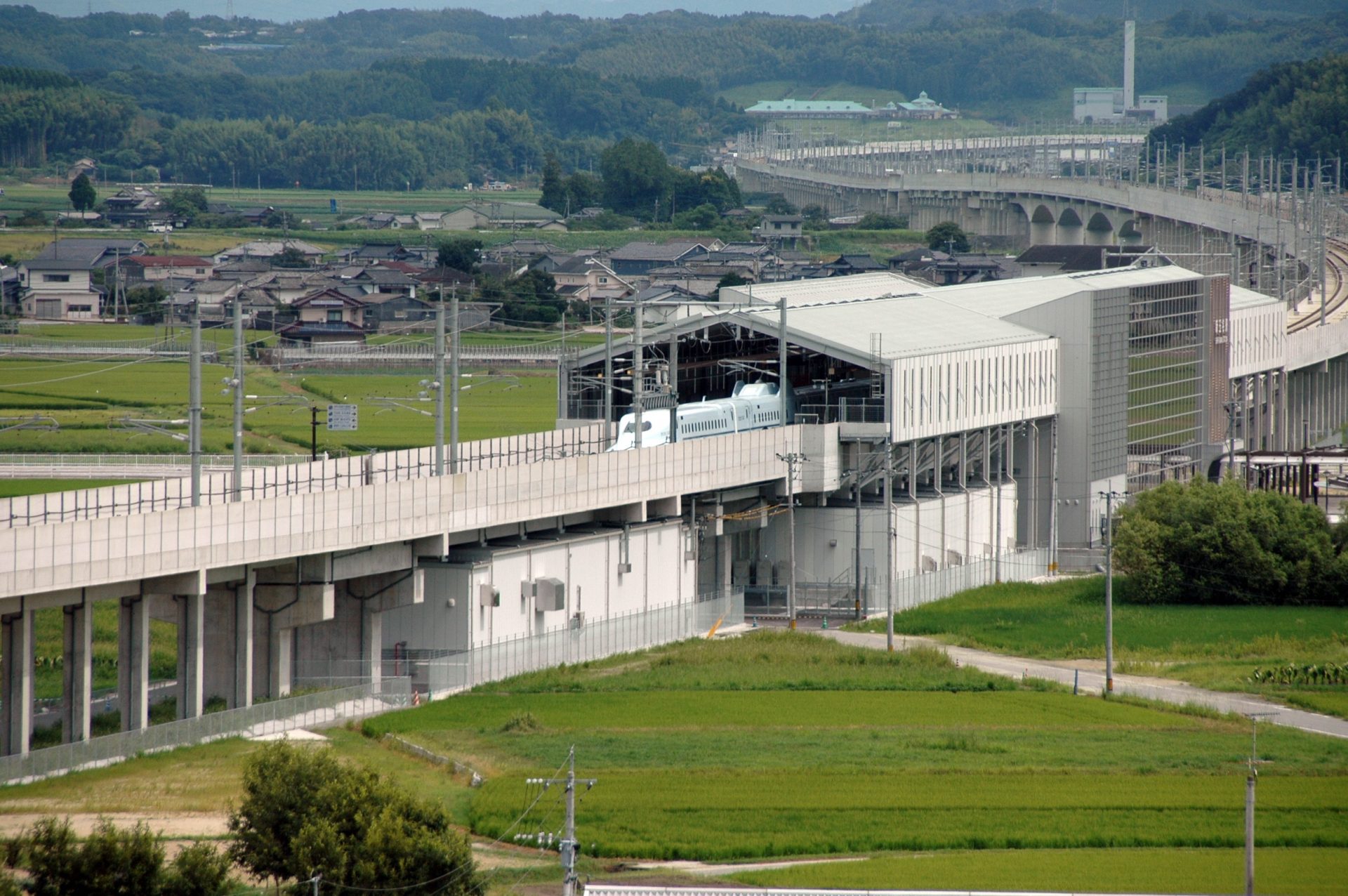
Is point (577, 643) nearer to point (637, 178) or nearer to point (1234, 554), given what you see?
point (1234, 554)

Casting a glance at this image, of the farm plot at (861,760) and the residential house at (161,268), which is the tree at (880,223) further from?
the farm plot at (861,760)

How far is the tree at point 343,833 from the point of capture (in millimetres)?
23938

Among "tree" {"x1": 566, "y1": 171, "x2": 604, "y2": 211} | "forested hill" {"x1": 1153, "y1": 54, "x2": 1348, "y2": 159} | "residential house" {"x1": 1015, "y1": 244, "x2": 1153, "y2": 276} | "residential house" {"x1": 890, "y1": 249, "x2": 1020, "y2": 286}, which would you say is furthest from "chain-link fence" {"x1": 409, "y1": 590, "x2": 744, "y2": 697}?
"forested hill" {"x1": 1153, "y1": 54, "x2": 1348, "y2": 159}

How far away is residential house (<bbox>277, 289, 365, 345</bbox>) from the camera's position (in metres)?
100

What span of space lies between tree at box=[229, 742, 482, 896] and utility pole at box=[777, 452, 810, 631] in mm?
23140

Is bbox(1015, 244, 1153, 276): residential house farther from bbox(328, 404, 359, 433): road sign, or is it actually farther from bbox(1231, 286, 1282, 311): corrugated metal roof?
bbox(328, 404, 359, 433): road sign

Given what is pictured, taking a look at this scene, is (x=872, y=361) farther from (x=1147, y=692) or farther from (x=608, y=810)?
(x=608, y=810)

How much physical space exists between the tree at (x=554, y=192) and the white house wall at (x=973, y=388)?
108m

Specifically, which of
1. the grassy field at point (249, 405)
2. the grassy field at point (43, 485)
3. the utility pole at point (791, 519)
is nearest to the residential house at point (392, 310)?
the grassy field at point (249, 405)

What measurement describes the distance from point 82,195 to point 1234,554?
119783 mm

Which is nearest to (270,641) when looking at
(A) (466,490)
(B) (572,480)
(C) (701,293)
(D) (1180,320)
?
(A) (466,490)

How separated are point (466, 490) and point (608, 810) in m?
12.3

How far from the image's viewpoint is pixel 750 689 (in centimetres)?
4012

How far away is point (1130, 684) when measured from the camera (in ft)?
136
